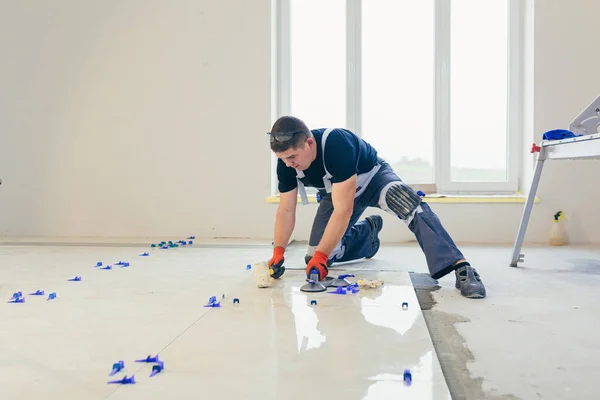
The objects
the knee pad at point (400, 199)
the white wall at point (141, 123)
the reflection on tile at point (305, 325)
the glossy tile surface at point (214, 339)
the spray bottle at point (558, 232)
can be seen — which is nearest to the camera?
the glossy tile surface at point (214, 339)

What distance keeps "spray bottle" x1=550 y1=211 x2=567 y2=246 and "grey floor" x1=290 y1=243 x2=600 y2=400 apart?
80 centimetres

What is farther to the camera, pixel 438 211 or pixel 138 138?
pixel 138 138

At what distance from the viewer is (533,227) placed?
392cm

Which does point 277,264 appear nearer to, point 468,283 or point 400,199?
point 400,199

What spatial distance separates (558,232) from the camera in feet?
12.4

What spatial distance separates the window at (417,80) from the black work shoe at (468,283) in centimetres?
206

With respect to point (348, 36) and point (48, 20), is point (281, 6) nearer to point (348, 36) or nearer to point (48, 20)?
point (348, 36)

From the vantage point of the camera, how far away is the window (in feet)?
13.9

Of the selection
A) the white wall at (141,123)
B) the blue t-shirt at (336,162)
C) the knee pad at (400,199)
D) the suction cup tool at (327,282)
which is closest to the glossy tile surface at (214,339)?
the suction cup tool at (327,282)

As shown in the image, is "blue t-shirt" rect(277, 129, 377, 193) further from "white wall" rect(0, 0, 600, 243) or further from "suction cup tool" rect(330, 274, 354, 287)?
"white wall" rect(0, 0, 600, 243)

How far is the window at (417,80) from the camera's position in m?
4.25

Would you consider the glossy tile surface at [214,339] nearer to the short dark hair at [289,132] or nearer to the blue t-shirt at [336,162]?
the blue t-shirt at [336,162]

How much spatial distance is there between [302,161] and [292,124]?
0.52ft

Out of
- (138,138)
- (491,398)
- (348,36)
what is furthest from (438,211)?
(491,398)
